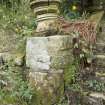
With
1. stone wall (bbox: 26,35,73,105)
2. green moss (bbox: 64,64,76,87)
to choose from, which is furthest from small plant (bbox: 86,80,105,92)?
stone wall (bbox: 26,35,73,105)

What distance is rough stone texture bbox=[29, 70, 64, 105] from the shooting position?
3805 mm

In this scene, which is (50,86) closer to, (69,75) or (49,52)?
(69,75)

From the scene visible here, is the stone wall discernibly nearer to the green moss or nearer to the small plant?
the green moss

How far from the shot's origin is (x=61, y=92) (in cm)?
385

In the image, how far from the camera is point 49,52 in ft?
12.6

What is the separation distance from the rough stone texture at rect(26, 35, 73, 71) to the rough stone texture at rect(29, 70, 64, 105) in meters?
0.10

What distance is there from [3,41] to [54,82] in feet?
4.53

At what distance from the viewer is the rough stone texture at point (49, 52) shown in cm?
384

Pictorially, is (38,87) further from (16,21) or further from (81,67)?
(16,21)

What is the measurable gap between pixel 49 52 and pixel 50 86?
480 mm

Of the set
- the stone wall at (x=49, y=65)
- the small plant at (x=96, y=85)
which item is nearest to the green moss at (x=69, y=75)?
the stone wall at (x=49, y=65)

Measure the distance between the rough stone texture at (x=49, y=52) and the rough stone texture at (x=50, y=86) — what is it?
0.10 meters

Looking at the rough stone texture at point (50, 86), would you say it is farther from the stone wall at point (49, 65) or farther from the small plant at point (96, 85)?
the small plant at point (96, 85)

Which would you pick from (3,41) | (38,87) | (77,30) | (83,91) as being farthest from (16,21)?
(83,91)
